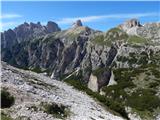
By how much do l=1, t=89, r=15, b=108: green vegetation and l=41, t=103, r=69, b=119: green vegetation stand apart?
7.71 ft

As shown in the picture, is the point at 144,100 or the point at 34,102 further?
the point at 144,100

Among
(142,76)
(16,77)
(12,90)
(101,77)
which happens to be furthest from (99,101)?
(101,77)

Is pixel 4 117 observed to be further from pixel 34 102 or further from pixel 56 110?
pixel 56 110

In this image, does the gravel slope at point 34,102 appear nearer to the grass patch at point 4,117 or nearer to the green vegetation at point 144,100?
the grass patch at point 4,117

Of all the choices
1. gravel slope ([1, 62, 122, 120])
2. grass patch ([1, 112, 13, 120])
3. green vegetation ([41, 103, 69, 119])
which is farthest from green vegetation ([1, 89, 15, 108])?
green vegetation ([41, 103, 69, 119])

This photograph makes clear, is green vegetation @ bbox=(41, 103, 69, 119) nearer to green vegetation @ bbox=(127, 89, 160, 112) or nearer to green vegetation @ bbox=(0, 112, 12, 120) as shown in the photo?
green vegetation @ bbox=(0, 112, 12, 120)

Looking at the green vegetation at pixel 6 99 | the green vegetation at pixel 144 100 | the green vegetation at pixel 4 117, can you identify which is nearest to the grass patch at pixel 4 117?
Answer: the green vegetation at pixel 4 117

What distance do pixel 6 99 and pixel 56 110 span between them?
12.4 ft

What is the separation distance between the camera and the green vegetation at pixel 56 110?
28.6m

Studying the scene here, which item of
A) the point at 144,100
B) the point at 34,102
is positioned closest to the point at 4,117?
the point at 34,102

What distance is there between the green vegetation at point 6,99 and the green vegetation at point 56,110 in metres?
2.35

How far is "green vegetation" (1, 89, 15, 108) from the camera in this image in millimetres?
28962

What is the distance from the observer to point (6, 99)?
29.4 metres

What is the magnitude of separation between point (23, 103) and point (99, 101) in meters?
15.6
